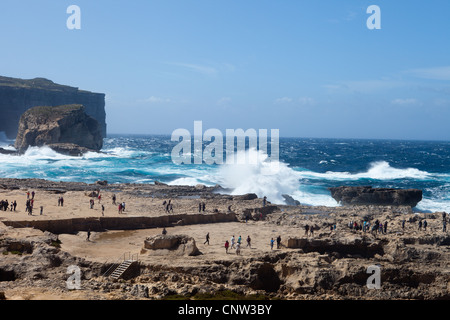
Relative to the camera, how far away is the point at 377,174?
6444cm

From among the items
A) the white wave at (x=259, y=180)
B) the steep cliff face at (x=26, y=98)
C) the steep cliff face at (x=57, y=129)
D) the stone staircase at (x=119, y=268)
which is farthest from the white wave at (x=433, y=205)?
the steep cliff face at (x=26, y=98)

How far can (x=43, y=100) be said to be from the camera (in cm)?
11000

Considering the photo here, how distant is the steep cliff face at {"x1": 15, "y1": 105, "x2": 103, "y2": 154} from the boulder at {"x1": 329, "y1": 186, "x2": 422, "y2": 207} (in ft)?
169

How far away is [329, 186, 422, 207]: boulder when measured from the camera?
4019cm

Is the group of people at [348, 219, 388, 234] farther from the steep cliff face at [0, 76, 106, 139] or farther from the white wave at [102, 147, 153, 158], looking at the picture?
the steep cliff face at [0, 76, 106, 139]

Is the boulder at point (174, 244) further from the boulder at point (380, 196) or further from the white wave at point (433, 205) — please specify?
the white wave at point (433, 205)

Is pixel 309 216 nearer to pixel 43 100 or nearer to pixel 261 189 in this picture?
pixel 261 189

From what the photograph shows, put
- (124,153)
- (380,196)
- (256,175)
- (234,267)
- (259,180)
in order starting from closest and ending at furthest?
(234,267) < (380,196) < (259,180) < (256,175) < (124,153)

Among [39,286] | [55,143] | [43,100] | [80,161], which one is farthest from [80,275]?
[43,100]

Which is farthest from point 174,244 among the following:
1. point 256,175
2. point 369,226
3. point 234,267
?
point 256,175

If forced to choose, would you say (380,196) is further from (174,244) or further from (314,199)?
(174,244)

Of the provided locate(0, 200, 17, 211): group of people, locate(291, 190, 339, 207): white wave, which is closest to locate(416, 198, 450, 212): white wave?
locate(291, 190, 339, 207): white wave

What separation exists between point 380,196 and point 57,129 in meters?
58.4

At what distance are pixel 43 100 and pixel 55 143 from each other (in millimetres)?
Result: 39985
